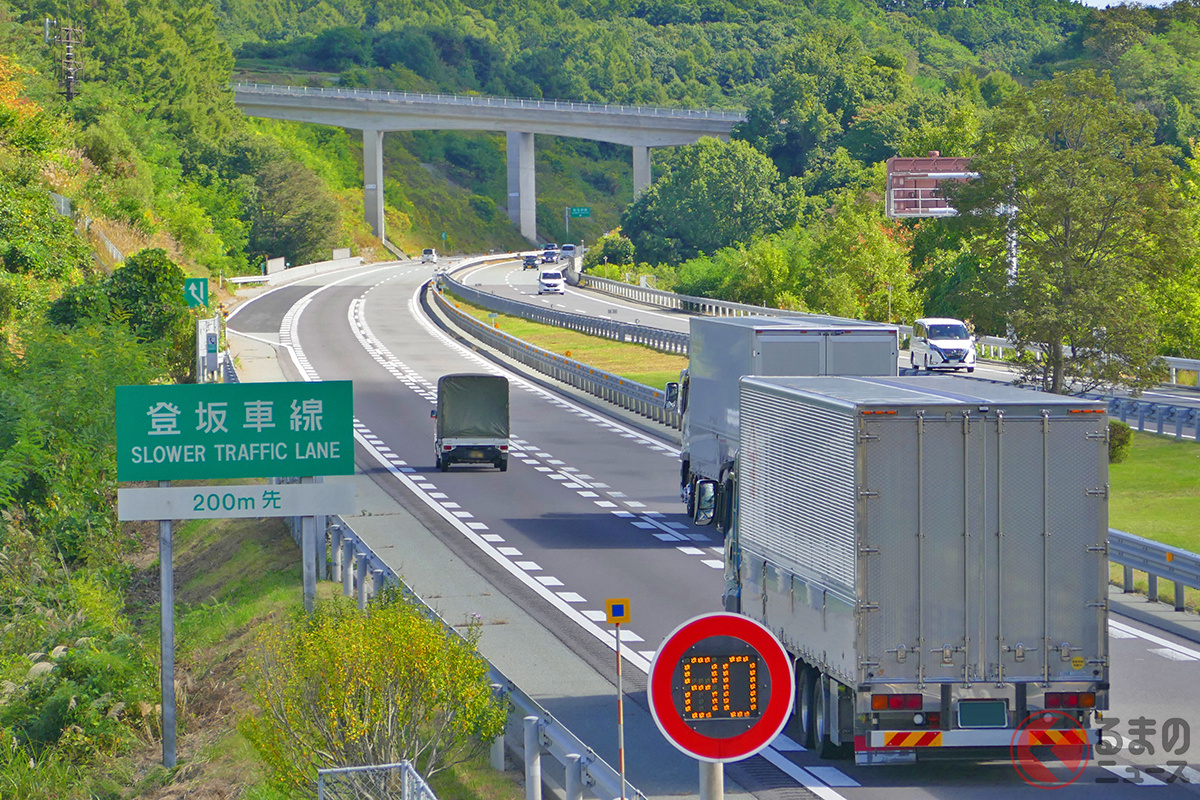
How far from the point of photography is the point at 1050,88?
35.7m

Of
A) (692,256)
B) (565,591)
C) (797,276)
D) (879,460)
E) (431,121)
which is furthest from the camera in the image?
(431,121)

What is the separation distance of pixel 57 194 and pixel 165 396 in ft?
159

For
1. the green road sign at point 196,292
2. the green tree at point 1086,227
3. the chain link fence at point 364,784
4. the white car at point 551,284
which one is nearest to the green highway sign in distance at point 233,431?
the chain link fence at point 364,784

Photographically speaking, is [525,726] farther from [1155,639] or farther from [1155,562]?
[1155,562]

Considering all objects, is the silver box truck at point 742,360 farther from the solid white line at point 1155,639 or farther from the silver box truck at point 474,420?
the silver box truck at point 474,420

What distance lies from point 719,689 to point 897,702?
5441mm

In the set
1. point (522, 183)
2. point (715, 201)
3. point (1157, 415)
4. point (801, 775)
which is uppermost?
point (522, 183)

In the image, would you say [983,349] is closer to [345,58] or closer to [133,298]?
[133,298]

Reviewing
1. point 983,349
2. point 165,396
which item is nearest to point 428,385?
point 983,349

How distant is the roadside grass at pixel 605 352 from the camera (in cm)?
5316

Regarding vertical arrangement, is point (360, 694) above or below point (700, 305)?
below

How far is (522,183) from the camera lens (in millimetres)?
160375

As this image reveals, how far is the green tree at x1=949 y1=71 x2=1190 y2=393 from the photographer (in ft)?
113

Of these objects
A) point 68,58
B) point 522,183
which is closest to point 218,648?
point 68,58
